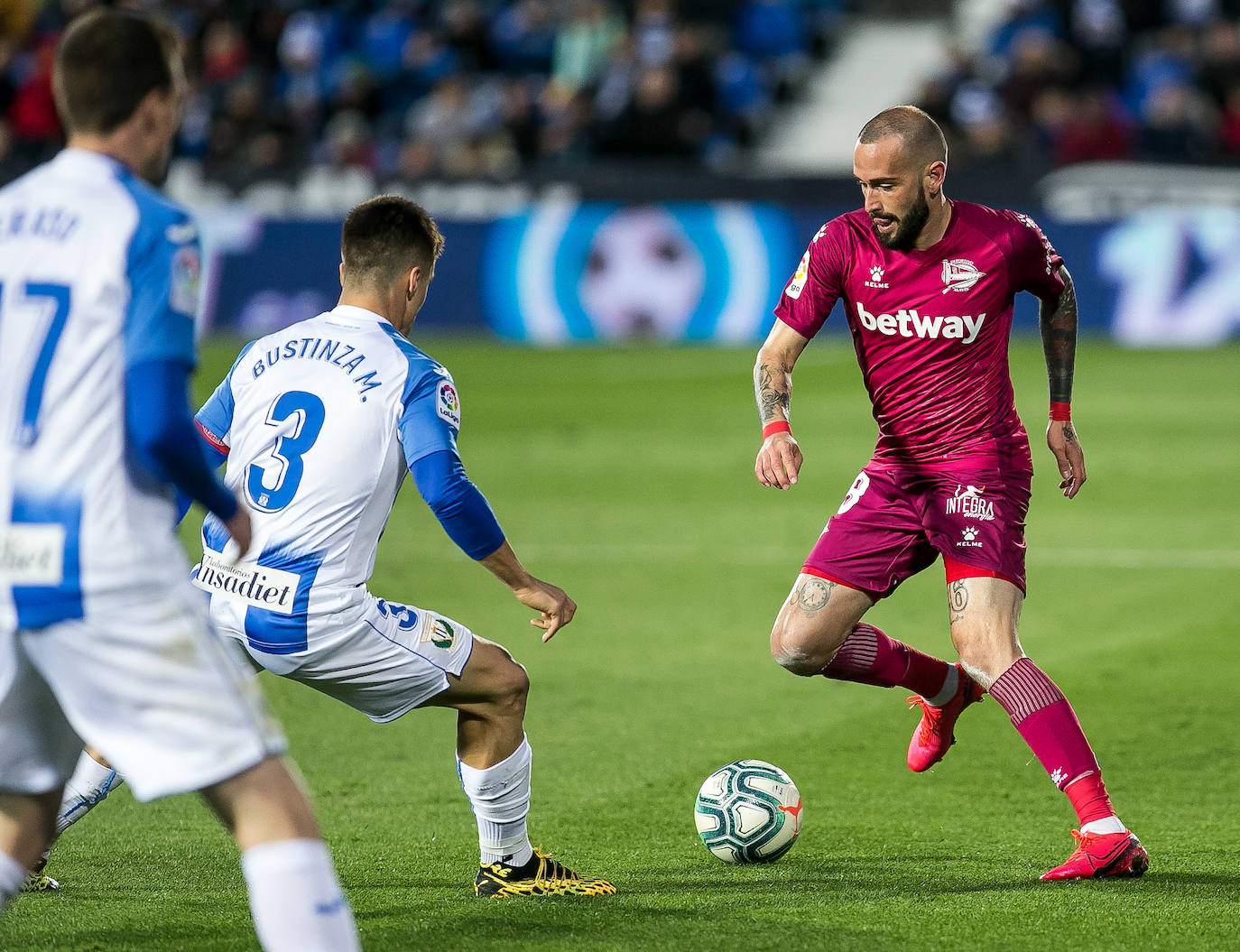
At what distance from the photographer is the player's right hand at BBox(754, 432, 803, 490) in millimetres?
5168

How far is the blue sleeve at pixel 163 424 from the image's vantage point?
126 inches

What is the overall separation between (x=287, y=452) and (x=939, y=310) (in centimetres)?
217

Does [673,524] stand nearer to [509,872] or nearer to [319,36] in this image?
[509,872]

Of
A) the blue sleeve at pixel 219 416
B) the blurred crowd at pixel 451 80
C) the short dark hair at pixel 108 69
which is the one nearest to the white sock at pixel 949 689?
the blue sleeve at pixel 219 416

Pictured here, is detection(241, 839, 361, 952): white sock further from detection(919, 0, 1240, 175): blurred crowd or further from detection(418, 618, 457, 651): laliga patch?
detection(919, 0, 1240, 175): blurred crowd

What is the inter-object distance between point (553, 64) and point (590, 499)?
565 inches

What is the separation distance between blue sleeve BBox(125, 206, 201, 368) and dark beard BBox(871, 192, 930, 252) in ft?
9.01

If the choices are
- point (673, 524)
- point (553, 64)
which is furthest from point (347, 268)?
point (553, 64)

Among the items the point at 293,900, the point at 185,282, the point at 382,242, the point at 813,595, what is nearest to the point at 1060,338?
the point at 813,595

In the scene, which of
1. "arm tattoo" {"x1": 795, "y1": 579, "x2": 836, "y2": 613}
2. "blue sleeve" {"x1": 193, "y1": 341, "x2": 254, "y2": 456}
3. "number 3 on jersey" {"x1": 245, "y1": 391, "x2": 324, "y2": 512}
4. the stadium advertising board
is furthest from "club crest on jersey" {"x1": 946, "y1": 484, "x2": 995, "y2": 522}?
the stadium advertising board

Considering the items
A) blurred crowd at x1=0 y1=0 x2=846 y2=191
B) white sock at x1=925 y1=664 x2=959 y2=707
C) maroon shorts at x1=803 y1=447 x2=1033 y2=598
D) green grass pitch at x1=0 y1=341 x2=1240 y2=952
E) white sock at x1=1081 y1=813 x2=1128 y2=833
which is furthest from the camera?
blurred crowd at x1=0 y1=0 x2=846 y2=191

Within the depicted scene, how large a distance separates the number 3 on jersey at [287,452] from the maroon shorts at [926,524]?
1.87 meters

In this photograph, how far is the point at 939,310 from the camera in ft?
18.1

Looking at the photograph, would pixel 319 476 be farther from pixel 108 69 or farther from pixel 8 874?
pixel 108 69
